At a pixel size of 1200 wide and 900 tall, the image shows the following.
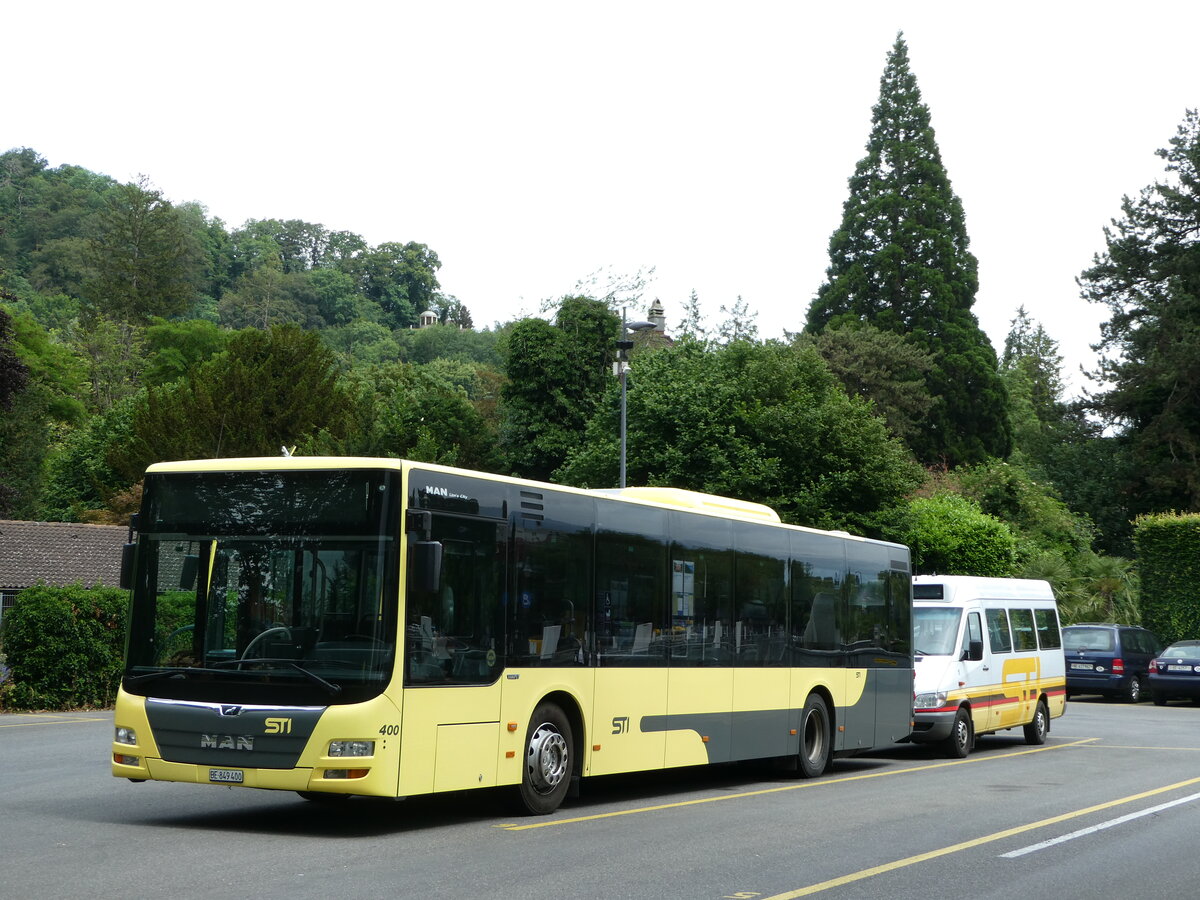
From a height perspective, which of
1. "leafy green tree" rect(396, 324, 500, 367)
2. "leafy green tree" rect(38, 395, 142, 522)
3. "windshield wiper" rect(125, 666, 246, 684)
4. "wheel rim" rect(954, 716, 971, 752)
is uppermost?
"leafy green tree" rect(396, 324, 500, 367)

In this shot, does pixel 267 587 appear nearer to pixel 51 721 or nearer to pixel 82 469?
pixel 51 721

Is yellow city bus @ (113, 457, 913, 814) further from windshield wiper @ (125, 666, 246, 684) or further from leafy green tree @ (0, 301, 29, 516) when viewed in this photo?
leafy green tree @ (0, 301, 29, 516)

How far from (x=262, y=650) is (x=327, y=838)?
149 centimetres

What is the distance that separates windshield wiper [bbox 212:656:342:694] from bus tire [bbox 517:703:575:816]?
2.17 meters

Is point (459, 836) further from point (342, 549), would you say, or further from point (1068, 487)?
point (1068, 487)

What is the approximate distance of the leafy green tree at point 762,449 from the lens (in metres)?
39.4

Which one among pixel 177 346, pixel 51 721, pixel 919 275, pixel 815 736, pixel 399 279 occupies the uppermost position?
pixel 399 279

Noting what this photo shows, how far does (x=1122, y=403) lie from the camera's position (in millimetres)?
59625

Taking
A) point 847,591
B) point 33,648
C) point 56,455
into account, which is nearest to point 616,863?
point 847,591

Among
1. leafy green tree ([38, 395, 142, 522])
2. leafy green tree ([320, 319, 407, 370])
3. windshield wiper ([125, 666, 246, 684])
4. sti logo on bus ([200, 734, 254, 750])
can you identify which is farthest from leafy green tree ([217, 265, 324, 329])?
sti logo on bus ([200, 734, 254, 750])

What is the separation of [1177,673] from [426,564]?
28.2 metres

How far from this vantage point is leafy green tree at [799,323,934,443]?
6253 centimetres

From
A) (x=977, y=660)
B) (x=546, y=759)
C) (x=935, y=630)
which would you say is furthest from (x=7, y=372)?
(x=546, y=759)

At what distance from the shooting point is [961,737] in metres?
20.6
